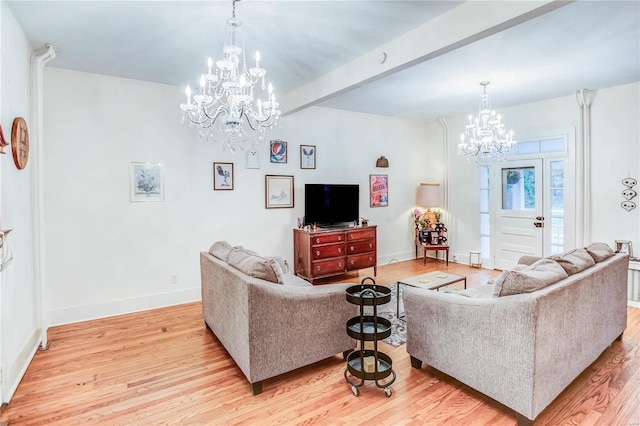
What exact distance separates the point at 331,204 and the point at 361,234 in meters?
0.67

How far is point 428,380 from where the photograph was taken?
253 cm

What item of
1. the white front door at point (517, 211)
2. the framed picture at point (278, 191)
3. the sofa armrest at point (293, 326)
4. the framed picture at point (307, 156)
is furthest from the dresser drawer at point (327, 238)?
the white front door at point (517, 211)

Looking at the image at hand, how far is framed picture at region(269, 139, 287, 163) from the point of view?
16.4ft

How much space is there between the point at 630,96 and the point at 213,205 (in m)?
5.59

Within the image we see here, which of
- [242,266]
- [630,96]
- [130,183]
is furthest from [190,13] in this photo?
[630,96]

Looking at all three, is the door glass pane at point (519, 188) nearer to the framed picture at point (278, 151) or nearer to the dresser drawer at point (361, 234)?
the dresser drawer at point (361, 234)

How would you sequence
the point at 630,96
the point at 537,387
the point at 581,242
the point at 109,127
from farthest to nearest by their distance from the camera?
1. the point at 581,242
2. the point at 630,96
3. the point at 109,127
4. the point at 537,387

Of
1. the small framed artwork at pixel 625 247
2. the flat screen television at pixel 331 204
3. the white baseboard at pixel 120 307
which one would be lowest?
the white baseboard at pixel 120 307

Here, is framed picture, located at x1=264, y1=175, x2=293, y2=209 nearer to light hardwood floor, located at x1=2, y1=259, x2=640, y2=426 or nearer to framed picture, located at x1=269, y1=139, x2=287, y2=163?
framed picture, located at x1=269, y1=139, x2=287, y2=163

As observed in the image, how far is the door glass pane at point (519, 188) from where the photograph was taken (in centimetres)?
544

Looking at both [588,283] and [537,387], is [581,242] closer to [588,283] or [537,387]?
[588,283]

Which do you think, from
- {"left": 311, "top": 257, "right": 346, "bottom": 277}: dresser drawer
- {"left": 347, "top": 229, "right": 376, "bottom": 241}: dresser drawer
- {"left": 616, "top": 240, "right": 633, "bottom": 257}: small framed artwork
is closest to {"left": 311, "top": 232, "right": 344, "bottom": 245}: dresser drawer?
{"left": 347, "top": 229, "right": 376, "bottom": 241}: dresser drawer

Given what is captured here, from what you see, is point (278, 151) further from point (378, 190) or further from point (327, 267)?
point (378, 190)

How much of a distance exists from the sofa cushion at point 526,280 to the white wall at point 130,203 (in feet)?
11.4
